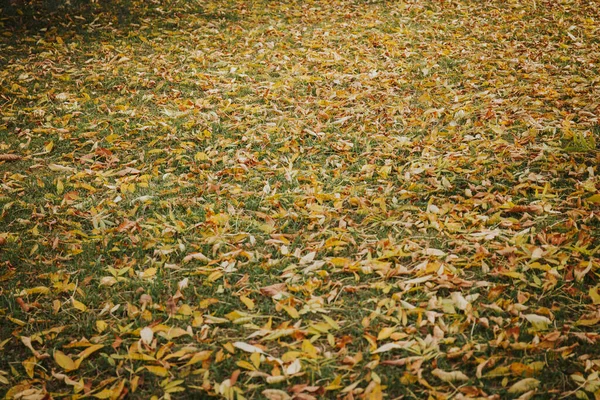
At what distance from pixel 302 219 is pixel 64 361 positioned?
5.01 feet

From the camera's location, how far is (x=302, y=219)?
3.04 metres

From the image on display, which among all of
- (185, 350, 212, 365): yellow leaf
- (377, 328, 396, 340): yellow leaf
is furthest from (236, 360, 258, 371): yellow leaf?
(377, 328, 396, 340): yellow leaf

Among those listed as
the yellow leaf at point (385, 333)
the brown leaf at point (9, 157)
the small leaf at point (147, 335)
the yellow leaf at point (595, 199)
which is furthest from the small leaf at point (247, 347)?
the brown leaf at point (9, 157)

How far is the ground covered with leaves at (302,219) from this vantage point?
2131 mm

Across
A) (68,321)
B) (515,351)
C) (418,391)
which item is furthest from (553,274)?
(68,321)

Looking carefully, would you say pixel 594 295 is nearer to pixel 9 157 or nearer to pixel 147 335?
pixel 147 335

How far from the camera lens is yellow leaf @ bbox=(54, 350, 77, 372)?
213 cm

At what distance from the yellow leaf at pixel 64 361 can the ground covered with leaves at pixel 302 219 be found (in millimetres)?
10

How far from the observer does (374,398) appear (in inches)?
76.8

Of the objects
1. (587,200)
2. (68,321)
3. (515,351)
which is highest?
(587,200)

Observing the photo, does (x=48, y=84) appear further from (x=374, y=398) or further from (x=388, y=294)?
(x=374, y=398)

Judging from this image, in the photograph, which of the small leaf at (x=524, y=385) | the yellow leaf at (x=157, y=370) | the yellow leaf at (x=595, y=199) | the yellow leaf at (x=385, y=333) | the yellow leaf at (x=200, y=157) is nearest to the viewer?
the small leaf at (x=524, y=385)

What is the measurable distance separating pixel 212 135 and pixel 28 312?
2.01m

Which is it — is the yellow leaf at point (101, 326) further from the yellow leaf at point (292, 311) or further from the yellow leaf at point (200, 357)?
the yellow leaf at point (292, 311)
